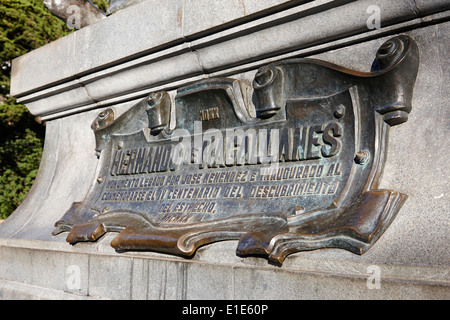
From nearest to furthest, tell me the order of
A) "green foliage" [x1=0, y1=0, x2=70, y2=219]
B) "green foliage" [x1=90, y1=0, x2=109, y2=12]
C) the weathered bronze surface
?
1. the weathered bronze surface
2. "green foliage" [x1=0, y1=0, x2=70, y2=219]
3. "green foliage" [x1=90, y1=0, x2=109, y2=12]

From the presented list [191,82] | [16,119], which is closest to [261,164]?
[191,82]

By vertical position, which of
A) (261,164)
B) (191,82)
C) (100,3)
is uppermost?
(100,3)

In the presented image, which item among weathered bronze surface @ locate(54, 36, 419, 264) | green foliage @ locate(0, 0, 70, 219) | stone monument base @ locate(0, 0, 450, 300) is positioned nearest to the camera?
stone monument base @ locate(0, 0, 450, 300)

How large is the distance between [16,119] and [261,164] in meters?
7.19

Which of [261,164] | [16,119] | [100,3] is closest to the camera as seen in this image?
[261,164]

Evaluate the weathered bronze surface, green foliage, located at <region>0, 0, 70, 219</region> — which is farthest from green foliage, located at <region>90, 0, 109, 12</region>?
the weathered bronze surface

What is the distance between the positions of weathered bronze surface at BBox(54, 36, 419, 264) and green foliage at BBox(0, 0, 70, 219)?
510 cm

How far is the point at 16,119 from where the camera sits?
9062 millimetres

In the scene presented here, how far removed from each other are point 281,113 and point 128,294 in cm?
160

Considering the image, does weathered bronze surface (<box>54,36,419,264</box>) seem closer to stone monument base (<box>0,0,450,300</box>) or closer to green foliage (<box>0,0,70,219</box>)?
stone monument base (<box>0,0,450,300</box>)

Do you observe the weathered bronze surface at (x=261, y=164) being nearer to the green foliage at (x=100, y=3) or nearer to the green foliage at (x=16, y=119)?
the green foliage at (x=16, y=119)

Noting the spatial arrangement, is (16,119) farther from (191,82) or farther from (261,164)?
(261,164)

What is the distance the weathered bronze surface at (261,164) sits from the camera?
2664 mm

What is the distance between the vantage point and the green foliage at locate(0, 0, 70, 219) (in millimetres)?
8712
